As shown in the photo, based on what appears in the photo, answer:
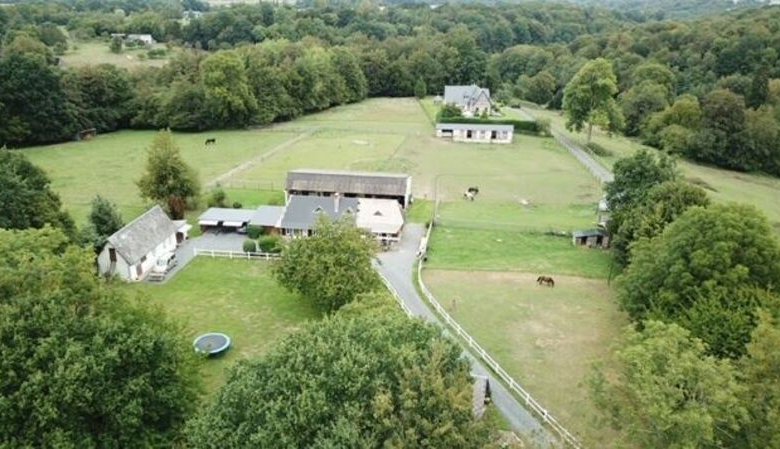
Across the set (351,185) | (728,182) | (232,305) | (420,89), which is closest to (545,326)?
(232,305)

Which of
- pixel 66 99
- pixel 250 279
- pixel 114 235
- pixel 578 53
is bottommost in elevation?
pixel 250 279

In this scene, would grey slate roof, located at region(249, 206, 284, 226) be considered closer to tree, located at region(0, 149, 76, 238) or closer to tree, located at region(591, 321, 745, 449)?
tree, located at region(0, 149, 76, 238)

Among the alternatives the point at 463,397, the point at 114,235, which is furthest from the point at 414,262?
the point at 463,397

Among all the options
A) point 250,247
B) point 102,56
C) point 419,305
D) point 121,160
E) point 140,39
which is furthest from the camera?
point 140,39

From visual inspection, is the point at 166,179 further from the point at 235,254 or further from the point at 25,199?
the point at 25,199

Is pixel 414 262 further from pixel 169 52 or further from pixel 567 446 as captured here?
pixel 169 52

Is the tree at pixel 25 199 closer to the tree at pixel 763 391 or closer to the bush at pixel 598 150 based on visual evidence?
the tree at pixel 763 391

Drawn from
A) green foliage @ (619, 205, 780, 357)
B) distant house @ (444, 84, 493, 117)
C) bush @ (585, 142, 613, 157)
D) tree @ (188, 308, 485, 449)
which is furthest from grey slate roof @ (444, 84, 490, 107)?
tree @ (188, 308, 485, 449)
